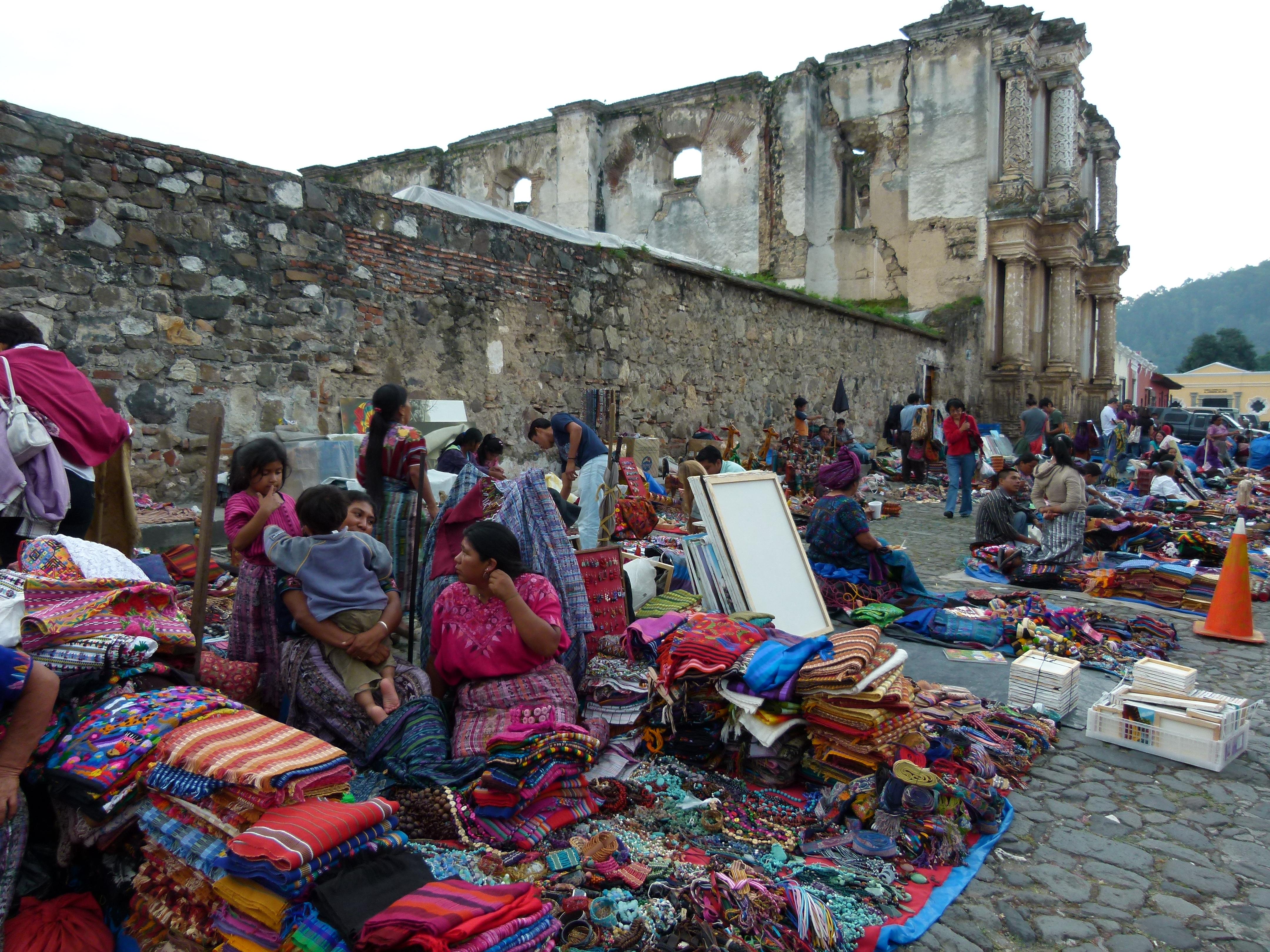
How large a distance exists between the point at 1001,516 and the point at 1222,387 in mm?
56576

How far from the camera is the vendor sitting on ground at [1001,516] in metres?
8.20

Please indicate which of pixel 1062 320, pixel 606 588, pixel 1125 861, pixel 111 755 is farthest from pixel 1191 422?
pixel 111 755

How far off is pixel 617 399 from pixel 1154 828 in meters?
7.72

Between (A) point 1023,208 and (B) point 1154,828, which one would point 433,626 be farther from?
(A) point 1023,208

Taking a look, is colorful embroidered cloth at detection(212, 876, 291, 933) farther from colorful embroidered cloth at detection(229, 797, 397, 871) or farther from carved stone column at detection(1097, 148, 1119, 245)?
carved stone column at detection(1097, 148, 1119, 245)

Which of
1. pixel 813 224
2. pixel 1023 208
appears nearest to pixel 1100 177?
pixel 1023 208

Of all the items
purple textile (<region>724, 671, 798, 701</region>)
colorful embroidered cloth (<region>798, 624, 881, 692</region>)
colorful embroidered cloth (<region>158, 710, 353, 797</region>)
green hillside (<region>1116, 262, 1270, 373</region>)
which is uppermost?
green hillside (<region>1116, 262, 1270, 373</region>)

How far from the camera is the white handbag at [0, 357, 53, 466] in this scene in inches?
139

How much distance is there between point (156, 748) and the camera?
2.54 m

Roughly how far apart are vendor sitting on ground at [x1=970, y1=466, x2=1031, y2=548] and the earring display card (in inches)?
197

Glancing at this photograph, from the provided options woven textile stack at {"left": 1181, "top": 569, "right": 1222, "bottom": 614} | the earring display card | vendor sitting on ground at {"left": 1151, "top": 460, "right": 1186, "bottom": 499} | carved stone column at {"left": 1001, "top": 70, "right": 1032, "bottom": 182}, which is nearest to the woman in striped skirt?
the earring display card

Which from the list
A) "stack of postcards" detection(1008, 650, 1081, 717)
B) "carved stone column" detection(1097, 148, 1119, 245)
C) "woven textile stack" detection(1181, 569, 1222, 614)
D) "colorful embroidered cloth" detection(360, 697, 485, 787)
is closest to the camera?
"colorful embroidered cloth" detection(360, 697, 485, 787)

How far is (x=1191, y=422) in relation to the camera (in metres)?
23.9

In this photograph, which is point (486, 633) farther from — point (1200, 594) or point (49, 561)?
point (1200, 594)
